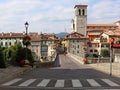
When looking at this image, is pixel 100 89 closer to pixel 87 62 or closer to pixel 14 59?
pixel 14 59


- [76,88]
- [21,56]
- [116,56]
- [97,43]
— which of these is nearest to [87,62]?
[116,56]

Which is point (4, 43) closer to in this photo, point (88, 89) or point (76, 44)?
point (76, 44)

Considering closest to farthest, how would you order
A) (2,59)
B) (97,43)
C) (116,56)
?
1. (2,59)
2. (116,56)
3. (97,43)

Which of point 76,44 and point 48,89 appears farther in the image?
point 76,44

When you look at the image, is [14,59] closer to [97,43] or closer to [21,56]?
[21,56]

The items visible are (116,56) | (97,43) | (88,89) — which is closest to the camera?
(88,89)

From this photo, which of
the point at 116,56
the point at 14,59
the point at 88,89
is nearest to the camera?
the point at 88,89

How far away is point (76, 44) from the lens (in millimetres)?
199750

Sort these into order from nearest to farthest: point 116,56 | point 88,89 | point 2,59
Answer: point 88,89 → point 2,59 → point 116,56

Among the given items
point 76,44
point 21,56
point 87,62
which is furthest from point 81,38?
point 21,56

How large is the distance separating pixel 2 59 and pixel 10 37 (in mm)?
165976

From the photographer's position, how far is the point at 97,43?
195500 millimetres

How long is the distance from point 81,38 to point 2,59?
164m

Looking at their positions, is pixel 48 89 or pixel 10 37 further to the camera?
pixel 10 37
